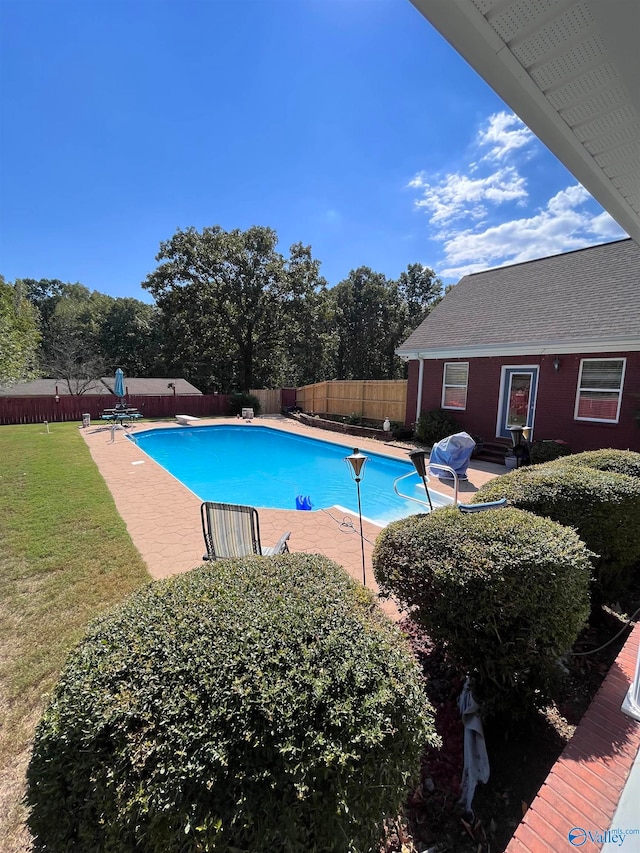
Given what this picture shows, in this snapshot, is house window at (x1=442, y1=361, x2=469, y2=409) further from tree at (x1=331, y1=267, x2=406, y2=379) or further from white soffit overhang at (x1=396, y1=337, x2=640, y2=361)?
tree at (x1=331, y1=267, x2=406, y2=379)

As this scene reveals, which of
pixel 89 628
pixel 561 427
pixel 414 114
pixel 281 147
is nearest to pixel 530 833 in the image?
pixel 89 628

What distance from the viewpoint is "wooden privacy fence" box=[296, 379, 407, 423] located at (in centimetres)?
1570

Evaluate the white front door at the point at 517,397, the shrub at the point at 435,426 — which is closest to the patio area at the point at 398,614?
the shrub at the point at 435,426

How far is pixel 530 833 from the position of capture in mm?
1647

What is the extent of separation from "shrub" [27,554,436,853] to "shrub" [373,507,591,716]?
3.15 feet

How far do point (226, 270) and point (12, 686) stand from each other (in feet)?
87.9

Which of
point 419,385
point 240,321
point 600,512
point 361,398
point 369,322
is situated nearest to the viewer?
point 600,512

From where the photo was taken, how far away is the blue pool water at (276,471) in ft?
29.1

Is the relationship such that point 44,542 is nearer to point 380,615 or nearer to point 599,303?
point 380,615

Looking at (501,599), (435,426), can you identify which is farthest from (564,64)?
(435,426)

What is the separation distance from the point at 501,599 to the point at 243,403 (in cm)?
2287

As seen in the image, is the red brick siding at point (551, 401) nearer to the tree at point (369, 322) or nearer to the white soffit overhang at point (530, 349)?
the white soffit overhang at point (530, 349)

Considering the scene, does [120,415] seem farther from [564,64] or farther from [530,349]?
[564,64]

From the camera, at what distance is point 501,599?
2215 mm
